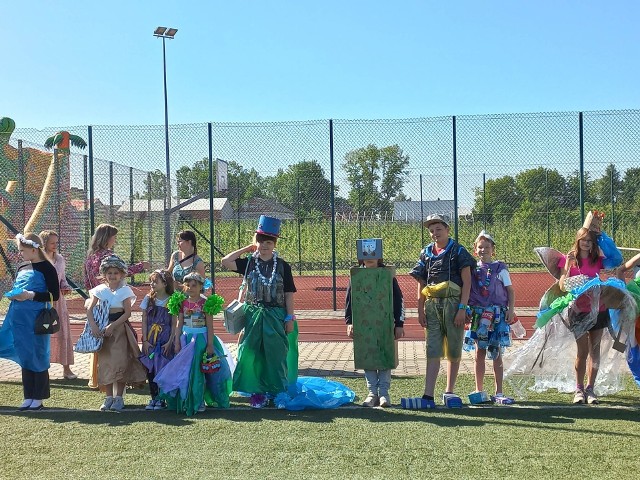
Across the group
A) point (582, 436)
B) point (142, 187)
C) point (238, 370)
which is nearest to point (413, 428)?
point (582, 436)

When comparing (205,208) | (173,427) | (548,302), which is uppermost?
(205,208)

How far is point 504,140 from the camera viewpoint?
445 inches

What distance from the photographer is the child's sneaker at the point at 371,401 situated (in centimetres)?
611

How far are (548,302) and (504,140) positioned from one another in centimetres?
520

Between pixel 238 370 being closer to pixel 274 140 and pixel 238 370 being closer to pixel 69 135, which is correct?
pixel 274 140

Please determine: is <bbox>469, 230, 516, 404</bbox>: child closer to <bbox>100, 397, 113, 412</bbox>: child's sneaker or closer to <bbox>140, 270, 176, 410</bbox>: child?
<bbox>140, 270, 176, 410</bbox>: child

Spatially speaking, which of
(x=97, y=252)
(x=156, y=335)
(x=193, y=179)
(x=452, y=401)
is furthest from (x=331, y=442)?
(x=193, y=179)

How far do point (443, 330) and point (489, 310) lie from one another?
1.56 feet

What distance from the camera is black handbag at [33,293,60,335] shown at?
6.36 m

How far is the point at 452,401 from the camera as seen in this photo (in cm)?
607

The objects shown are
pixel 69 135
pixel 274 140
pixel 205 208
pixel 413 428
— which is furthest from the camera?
pixel 69 135

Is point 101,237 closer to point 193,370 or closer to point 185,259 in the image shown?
point 185,259

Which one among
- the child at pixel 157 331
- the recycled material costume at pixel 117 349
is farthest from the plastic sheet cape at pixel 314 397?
the recycled material costume at pixel 117 349

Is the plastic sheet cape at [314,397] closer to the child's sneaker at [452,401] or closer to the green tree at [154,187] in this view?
the child's sneaker at [452,401]
